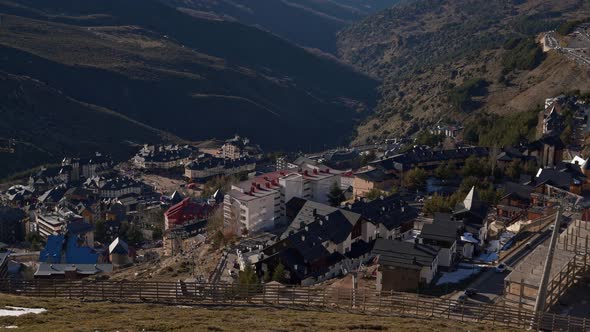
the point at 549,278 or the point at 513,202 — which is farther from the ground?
the point at 513,202

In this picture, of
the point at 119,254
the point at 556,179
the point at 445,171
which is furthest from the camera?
the point at 119,254

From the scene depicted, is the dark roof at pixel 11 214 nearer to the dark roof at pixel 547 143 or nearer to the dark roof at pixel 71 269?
the dark roof at pixel 71 269

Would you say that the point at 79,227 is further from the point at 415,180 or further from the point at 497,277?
the point at 497,277

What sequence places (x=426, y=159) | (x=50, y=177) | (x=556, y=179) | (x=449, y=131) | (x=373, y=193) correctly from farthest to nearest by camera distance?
(x=50, y=177) < (x=449, y=131) < (x=426, y=159) < (x=373, y=193) < (x=556, y=179)

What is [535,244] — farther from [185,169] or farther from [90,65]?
[90,65]

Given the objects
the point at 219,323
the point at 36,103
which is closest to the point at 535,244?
the point at 219,323

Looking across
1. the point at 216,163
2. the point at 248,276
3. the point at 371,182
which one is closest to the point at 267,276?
the point at 248,276

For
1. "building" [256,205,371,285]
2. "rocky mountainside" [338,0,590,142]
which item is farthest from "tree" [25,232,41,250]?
"rocky mountainside" [338,0,590,142]
